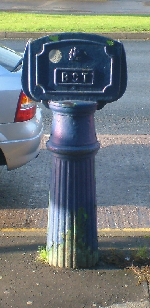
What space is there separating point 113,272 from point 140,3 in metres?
27.9

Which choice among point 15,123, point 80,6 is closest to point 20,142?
point 15,123

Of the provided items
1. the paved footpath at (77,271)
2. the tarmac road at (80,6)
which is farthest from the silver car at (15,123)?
the tarmac road at (80,6)

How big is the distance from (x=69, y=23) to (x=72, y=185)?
54.0 ft

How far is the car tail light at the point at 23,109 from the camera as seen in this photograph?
5.08 metres

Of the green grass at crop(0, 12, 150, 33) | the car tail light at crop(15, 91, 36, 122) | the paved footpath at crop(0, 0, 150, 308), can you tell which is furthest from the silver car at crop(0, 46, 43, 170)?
the green grass at crop(0, 12, 150, 33)

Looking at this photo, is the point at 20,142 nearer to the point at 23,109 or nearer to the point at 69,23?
the point at 23,109

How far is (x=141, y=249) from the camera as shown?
13.0ft

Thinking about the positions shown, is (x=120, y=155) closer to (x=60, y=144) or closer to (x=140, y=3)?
(x=60, y=144)

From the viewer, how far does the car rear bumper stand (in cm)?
508

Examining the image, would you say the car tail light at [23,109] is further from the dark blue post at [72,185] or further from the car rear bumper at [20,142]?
the dark blue post at [72,185]

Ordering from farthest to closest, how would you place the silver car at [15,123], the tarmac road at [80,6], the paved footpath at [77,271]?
1. the tarmac road at [80,6]
2. the silver car at [15,123]
3. the paved footpath at [77,271]

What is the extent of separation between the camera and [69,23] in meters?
19.4

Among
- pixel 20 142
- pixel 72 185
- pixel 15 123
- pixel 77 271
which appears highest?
pixel 72 185

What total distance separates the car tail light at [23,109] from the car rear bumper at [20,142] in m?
0.05
